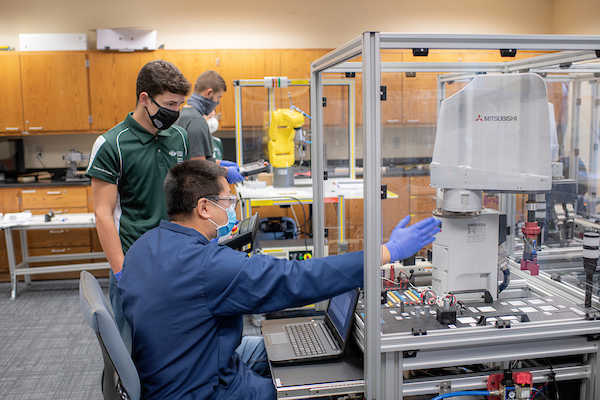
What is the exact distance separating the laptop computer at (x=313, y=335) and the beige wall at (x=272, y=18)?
3888 millimetres

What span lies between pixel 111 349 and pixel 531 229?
155cm

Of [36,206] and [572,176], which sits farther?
[36,206]

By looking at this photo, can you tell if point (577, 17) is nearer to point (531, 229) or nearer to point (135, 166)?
point (531, 229)

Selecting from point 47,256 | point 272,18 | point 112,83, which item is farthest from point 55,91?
point 272,18

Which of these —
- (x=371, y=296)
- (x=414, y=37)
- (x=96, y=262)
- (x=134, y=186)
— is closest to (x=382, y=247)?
(x=371, y=296)

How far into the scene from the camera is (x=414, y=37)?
1.25 metres

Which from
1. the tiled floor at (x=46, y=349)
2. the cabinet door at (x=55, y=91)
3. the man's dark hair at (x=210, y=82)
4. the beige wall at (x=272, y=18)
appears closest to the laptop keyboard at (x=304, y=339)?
the tiled floor at (x=46, y=349)

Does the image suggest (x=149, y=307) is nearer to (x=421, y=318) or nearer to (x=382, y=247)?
(x=382, y=247)

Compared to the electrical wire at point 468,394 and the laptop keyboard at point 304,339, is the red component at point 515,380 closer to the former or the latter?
the electrical wire at point 468,394

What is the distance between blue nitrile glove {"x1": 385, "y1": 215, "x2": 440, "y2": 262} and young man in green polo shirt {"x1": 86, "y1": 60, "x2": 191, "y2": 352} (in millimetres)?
982

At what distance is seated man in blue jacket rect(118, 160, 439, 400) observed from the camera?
117 cm

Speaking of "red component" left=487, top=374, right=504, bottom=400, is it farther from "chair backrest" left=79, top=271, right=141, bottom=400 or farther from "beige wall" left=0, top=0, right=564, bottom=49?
"beige wall" left=0, top=0, right=564, bottom=49

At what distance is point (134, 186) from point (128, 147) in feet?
0.49

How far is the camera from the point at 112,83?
4.46m
